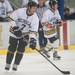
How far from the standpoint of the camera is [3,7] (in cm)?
1214

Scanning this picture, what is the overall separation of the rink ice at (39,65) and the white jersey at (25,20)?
870 millimetres

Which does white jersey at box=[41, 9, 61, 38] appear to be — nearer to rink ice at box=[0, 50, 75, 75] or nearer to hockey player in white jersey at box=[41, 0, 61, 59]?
hockey player in white jersey at box=[41, 0, 61, 59]

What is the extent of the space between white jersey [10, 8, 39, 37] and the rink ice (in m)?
0.87

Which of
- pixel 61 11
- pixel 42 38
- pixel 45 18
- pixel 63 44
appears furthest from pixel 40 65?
pixel 61 11

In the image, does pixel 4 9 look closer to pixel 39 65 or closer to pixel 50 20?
pixel 50 20

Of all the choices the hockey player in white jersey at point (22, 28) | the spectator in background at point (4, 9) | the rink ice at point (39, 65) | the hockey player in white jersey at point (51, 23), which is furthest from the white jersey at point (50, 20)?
the spectator in background at point (4, 9)

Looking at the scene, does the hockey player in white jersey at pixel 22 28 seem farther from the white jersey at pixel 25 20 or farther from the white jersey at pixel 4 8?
the white jersey at pixel 4 8

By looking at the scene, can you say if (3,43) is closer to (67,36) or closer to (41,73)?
(67,36)

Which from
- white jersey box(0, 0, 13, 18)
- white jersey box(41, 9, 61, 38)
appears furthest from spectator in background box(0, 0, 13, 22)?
white jersey box(41, 9, 61, 38)

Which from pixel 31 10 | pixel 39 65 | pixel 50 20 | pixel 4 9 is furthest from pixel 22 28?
pixel 4 9

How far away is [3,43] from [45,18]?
2.16 metres

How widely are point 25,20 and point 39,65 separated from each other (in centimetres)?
177

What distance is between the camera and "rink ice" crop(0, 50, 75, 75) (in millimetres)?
8539

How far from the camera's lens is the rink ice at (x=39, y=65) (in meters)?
8.54
